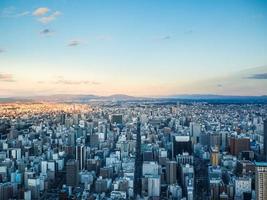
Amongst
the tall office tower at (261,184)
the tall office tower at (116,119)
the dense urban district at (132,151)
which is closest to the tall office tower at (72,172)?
the dense urban district at (132,151)

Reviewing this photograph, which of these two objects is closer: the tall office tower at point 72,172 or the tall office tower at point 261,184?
the tall office tower at point 261,184

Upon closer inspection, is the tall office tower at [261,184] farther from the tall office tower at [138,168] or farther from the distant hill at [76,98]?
the distant hill at [76,98]

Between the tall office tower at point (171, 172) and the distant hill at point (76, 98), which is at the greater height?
the distant hill at point (76, 98)

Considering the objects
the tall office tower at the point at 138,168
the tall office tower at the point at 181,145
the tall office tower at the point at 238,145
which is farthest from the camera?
the tall office tower at the point at 181,145

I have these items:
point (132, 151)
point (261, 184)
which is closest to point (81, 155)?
point (132, 151)

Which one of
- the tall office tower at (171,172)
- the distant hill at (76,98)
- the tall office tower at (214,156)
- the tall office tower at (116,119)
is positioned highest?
the distant hill at (76,98)

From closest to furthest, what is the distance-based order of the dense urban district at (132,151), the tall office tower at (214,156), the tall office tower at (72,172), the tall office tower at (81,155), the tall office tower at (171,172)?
the dense urban district at (132,151)
the tall office tower at (72,172)
the tall office tower at (171,172)
the tall office tower at (81,155)
the tall office tower at (214,156)

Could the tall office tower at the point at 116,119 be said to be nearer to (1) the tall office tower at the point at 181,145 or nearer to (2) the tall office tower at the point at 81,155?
(1) the tall office tower at the point at 181,145

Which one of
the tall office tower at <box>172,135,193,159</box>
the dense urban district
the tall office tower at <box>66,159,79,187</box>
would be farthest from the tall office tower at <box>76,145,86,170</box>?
the tall office tower at <box>172,135,193,159</box>
